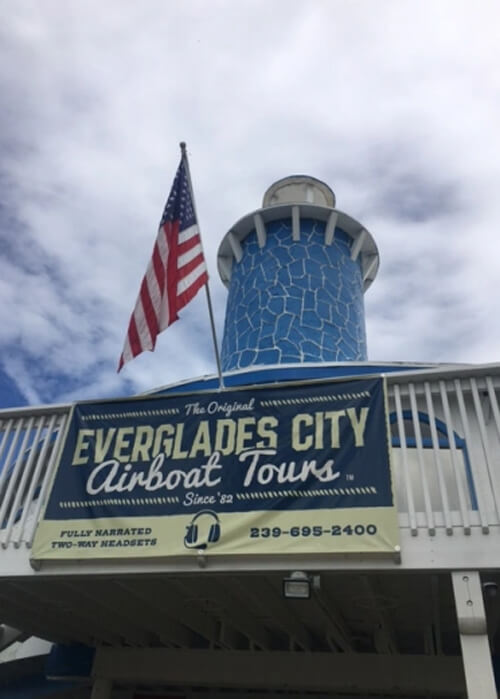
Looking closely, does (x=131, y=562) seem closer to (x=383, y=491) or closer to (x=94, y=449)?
(x=94, y=449)

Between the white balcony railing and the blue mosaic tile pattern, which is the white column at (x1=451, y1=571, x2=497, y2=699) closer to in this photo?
the white balcony railing

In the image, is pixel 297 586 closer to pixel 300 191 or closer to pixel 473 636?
pixel 473 636

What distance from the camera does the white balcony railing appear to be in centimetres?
448

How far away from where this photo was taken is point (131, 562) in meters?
4.93

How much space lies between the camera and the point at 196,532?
4.81m

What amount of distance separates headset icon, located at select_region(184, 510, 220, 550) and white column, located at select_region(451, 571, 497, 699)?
184cm

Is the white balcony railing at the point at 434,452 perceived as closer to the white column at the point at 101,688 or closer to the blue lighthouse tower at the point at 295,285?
the white column at the point at 101,688

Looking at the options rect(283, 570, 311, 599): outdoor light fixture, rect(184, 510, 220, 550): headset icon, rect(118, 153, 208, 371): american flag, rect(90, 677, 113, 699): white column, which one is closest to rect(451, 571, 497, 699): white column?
rect(283, 570, 311, 599): outdoor light fixture

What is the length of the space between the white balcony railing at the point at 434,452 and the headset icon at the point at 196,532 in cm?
148

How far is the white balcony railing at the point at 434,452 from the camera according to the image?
14.7 feet

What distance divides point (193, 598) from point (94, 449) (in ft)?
6.02

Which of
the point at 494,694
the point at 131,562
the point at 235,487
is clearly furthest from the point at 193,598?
the point at 494,694

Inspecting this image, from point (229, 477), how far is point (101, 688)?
180 inches

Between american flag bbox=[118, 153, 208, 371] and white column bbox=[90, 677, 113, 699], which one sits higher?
american flag bbox=[118, 153, 208, 371]
